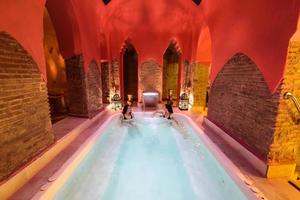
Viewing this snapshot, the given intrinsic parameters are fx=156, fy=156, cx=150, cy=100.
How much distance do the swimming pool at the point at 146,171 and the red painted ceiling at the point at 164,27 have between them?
1838mm

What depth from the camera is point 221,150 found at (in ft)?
10.9

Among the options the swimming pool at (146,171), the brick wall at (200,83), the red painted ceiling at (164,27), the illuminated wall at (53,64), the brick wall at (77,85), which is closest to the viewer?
the red painted ceiling at (164,27)

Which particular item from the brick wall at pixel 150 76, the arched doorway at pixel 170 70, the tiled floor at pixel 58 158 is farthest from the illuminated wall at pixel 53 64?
the arched doorway at pixel 170 70

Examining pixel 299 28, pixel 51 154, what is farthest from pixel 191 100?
pixel 51 154

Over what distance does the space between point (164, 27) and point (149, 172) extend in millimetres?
6749

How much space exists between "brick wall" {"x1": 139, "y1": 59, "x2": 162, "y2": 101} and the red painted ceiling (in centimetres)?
38

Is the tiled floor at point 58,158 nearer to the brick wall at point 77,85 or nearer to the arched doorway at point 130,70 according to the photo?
the brick wall at point 77,85

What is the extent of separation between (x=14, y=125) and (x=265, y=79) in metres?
4.01

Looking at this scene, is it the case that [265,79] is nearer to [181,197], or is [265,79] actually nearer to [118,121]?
[181,197]

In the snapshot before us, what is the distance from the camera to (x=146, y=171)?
353cm

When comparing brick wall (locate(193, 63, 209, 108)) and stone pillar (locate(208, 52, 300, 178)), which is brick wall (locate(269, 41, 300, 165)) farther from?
brick wall (locate(193, 63, 209, 108))

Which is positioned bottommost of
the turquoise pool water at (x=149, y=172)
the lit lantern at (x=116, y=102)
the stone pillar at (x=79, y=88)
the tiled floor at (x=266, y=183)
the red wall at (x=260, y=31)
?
the turquoise pool water at (x=149, y=172)

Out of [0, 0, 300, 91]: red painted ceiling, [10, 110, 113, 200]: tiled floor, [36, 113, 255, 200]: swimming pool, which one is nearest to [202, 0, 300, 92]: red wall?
[0, 0, 300, 91]: red painted ceiling

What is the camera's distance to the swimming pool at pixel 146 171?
2561 millimetres
